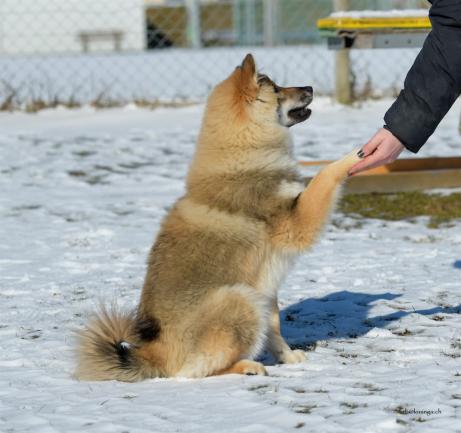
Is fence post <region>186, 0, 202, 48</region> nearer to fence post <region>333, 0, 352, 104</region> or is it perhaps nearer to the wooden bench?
the wooden bench

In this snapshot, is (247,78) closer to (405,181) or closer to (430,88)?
(430,88)

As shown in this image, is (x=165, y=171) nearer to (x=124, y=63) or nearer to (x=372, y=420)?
(x=372, y=420)

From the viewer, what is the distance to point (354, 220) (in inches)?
237

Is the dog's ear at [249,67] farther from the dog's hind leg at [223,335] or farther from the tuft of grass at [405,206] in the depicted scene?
the tuft of grass at [405,206]

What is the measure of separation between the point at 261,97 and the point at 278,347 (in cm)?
97

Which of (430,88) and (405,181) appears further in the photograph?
(405,181)

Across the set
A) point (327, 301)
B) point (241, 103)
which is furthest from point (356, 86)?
point (241, 103)

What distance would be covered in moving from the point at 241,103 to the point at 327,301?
3.93 ft

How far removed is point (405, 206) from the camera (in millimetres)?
6270

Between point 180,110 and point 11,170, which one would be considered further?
point 180,110

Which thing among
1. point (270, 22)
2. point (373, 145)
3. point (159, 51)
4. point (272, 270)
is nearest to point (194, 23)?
point (159, 51)

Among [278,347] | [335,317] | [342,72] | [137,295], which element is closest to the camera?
[278,347]

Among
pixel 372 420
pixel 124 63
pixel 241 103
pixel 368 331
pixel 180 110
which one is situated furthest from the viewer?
pixel 124 63

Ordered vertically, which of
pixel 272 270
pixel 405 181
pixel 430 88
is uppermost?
pixel 430 88
